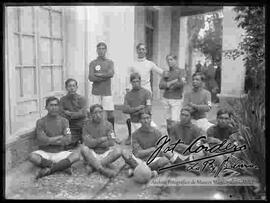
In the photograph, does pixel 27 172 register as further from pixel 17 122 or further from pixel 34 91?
pixel 34 91

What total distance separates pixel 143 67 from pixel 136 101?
0.33 m

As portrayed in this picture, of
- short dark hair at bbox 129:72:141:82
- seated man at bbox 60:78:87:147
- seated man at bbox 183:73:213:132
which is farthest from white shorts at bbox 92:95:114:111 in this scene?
seated man at bbox 183:73:213:132

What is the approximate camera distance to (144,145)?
3.94 meters

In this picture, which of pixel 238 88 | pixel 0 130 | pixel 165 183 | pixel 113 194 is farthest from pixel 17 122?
pixel 238 88

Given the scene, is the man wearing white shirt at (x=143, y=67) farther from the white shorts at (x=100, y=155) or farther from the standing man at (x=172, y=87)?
the white shorts at (x=100, y=155)

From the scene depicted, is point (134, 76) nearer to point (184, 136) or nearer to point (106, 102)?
point (106, 102)

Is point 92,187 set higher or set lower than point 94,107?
lower

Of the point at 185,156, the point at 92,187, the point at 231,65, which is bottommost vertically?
the point at 92,187

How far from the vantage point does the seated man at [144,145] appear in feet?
12.8

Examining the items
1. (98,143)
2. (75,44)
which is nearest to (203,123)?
(98,143)

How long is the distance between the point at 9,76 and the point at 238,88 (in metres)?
2.16

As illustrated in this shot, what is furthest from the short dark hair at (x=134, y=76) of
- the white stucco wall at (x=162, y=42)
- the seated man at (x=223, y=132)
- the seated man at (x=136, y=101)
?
the seated man at (x=223, y=132)

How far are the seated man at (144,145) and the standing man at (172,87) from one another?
173mm

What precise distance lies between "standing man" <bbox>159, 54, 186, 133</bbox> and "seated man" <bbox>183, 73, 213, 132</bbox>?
0.08 m
